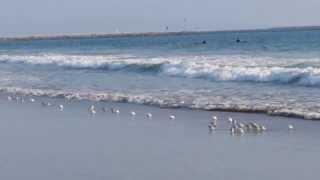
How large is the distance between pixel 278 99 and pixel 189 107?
2.04 m

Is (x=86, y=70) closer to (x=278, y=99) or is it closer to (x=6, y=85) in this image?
(x=6, y=85)

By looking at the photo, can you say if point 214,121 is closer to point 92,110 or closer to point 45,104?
point 92,110

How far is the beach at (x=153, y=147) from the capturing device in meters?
10.9

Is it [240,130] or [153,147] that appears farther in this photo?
[240,130]

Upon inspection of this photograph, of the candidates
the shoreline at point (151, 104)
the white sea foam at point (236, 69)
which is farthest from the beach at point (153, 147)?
the white sea foam at point (236, 69)

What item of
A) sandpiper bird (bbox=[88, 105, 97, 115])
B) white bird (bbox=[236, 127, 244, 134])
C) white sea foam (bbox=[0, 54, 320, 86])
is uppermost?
white bird (bbox=[236, 127, 244, 134])

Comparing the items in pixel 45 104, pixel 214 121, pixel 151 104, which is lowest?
pixel 45 104

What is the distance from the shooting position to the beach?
35.9ft

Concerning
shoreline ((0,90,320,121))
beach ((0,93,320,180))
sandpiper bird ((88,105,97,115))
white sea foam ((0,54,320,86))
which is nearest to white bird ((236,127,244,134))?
beach ((0,93,320,180))

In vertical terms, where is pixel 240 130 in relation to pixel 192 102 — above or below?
above

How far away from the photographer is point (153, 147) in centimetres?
1293

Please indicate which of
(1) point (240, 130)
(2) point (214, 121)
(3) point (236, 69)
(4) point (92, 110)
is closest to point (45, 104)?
(4) point (92, 110)

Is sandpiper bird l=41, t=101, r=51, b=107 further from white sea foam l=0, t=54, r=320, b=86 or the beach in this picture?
white sea foam l=0, t=54, r=320, b=86

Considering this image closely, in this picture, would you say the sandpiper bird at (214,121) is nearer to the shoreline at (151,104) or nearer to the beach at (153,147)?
the beach at (153,147)
